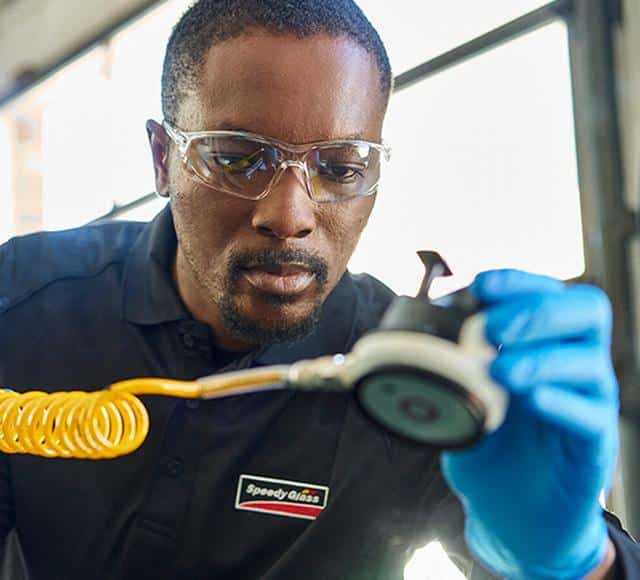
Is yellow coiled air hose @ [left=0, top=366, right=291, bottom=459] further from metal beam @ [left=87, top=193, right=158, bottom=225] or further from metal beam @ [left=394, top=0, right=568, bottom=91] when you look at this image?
metal beam @ [left=87, top=193, right=158, bottom=225]

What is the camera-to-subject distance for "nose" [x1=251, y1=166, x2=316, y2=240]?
1387mm

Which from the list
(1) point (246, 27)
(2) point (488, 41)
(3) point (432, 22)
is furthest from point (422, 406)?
(3) point (432, 22)

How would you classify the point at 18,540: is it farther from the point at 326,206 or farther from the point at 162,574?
the point at 326,206

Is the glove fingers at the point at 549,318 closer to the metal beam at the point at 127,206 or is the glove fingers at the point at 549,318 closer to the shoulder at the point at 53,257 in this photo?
the shoulder at the point at 53,257

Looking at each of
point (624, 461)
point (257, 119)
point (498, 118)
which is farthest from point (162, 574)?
point (498, 118)

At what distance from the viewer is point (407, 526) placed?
58.8 inches

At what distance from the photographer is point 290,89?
1.37m

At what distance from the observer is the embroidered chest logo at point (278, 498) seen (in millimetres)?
1483

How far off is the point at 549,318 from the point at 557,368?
46 mm

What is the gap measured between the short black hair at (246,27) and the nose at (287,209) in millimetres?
220

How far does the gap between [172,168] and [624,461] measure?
1.78 meters

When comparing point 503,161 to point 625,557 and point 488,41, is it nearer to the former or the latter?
point 488,41

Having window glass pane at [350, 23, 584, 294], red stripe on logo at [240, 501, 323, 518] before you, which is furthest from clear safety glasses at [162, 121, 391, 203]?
window glass pane at [350, 23, 584, 294]

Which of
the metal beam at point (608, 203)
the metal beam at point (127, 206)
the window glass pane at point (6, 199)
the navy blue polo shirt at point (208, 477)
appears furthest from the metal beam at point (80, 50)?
the navy blue polo shirt at point (208, 477)
